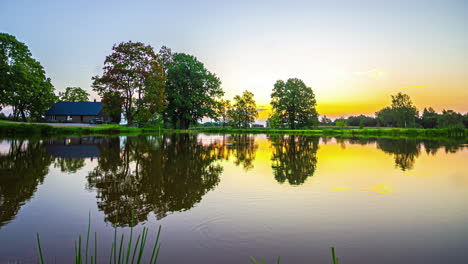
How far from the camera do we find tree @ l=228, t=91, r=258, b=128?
90438 millimetres

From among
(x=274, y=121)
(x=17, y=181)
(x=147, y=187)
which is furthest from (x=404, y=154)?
(x=274, y=121)

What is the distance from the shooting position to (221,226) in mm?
4242

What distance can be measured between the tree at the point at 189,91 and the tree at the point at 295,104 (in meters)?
27.1

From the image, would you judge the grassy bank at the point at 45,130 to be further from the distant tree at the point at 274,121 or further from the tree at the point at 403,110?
the tree at the point at 403,110

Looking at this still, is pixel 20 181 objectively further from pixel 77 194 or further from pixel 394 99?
pixel 394 99

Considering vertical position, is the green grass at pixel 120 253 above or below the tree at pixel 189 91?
below

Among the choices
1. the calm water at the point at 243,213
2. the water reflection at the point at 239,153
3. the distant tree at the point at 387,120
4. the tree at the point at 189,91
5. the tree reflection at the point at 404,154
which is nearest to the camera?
the calm water at the point at 243,213

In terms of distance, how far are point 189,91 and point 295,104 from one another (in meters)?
34.3

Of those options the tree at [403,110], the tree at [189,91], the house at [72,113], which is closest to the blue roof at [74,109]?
the house at [72,113]

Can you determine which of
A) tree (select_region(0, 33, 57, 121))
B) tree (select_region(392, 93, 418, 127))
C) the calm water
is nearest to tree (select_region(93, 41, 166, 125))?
tree (select_region(0, 33, 57, 121))

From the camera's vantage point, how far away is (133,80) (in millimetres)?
43562

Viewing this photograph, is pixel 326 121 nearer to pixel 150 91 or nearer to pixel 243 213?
pixel 150 91

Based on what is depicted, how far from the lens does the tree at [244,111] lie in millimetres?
90438

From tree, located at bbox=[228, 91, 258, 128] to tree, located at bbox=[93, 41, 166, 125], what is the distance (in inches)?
1828
